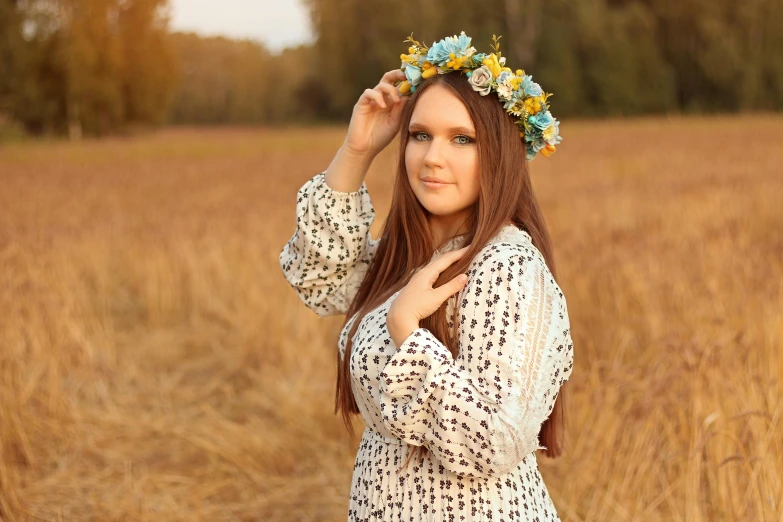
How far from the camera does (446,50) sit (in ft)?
5.14

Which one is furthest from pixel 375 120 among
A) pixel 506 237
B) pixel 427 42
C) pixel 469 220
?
pixel 427 42

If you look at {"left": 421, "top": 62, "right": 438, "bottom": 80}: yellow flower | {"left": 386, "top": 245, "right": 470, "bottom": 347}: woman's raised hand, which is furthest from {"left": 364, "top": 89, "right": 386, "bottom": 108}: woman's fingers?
{"left": 386, "top": 245, "right": 470, "bottom": 347}: woman's raised hand

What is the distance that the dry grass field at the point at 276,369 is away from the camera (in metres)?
2.59

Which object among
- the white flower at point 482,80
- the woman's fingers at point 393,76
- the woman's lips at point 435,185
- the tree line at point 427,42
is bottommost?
the woman's lips at point 435,185

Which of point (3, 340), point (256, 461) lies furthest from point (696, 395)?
point (3, 340)

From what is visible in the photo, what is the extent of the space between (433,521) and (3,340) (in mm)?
2702

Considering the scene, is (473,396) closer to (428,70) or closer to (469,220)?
(469,220)

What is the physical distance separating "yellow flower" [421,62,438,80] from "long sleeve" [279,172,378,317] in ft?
1.15

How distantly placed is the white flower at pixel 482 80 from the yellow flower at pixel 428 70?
0.11 meters

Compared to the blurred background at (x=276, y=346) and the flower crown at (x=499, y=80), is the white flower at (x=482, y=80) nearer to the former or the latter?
the flower crown at (x=499, y=80)

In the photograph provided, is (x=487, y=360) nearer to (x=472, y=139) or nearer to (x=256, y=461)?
(x=472, y=139)

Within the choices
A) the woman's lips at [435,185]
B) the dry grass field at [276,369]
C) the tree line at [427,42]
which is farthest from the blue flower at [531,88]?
the tree line at [427,42]

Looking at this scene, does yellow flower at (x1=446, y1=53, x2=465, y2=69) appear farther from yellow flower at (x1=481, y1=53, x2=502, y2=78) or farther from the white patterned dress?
the white patterned dress

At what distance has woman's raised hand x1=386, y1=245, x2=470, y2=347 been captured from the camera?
1408 mm
